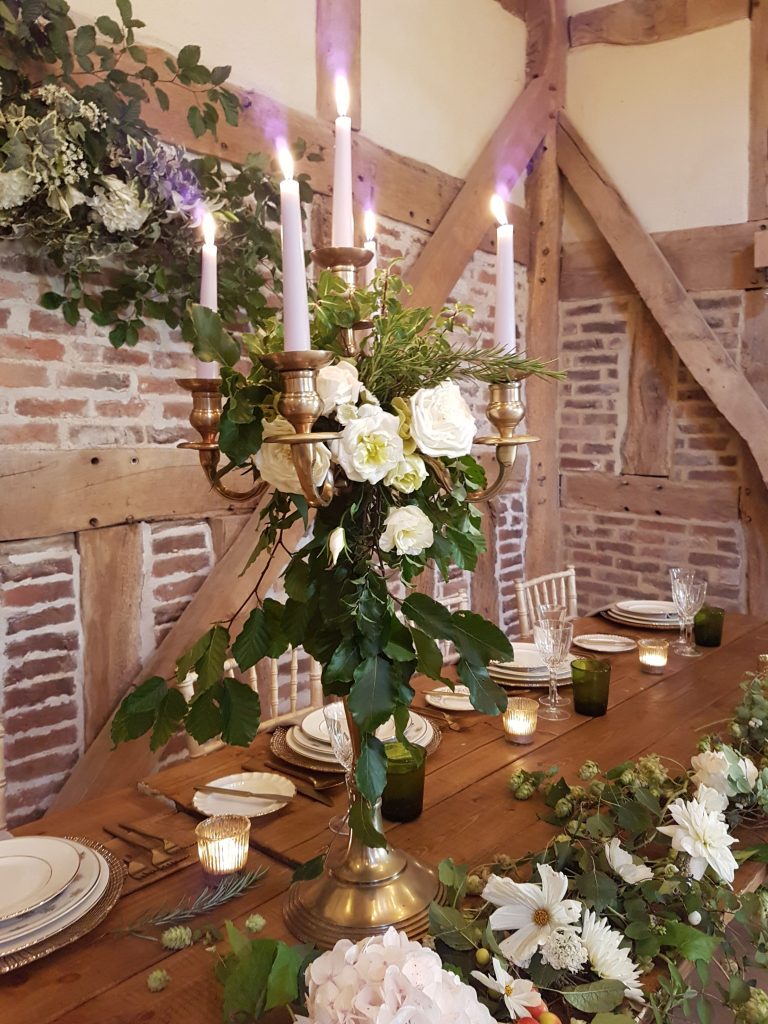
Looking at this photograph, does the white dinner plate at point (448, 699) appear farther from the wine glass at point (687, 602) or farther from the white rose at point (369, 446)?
the white rose at point (369, 446)

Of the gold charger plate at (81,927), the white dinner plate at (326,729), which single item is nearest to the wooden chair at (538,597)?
the white dinner plate at (326,729)

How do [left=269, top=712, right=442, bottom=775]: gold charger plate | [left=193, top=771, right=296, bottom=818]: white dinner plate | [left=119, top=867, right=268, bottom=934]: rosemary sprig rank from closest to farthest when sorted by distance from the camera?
[left=119, top=867, right=268, bottom=934]: rosemary sprig → [left=193, top=771, right=296, bottom=818]: white dinner plate → [left=269, top=712, right=442, bottom=775]: gold charger plate

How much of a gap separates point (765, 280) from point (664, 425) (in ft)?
2.25

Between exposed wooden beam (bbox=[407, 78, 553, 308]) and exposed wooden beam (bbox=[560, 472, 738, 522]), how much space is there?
1.14 metres

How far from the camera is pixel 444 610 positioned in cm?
92

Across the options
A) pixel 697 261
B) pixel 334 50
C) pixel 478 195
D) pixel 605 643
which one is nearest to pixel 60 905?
pixel 605 643

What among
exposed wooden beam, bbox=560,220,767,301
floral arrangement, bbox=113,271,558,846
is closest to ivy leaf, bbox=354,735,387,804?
floral arrangement, bbox=113,271,558,846

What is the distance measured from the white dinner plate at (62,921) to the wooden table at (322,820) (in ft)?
0.09

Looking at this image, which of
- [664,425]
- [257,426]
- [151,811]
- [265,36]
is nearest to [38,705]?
[151,811]

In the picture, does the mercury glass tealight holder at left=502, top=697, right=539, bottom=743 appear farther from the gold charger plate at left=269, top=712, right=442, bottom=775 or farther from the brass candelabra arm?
the brass candelabra arm

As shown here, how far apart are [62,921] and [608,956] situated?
2.09 feet

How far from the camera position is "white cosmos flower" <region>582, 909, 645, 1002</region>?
86 centimetres

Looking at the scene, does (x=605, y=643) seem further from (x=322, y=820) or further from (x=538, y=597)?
(x=322, y=820)

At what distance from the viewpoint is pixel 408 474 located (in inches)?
34.6
